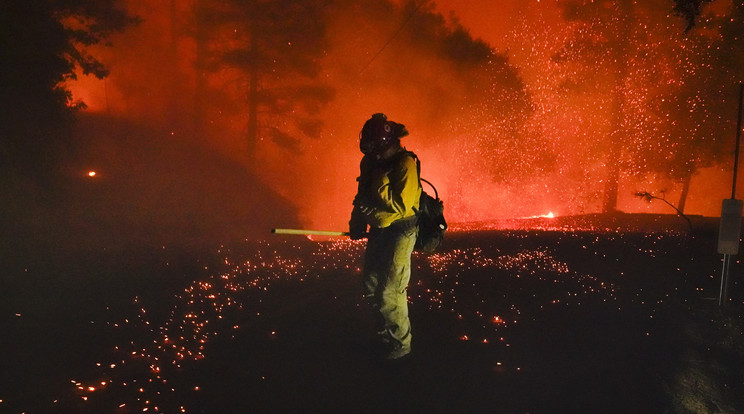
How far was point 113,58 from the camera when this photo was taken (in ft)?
119

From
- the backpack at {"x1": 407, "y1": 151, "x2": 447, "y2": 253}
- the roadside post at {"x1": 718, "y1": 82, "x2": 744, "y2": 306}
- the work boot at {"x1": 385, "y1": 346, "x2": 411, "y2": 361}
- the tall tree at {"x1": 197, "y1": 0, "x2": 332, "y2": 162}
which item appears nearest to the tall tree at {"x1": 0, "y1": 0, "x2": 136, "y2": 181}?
the tall tree at {"x1": 197, "y1": 0, "x2": 332, "y2": 162}

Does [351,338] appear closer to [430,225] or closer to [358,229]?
[358,229]

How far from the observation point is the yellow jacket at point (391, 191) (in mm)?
4461

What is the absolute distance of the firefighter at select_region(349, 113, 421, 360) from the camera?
177 inches

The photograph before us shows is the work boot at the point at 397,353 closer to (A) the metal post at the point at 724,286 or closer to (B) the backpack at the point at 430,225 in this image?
(B) the backpack at the point at 430,225

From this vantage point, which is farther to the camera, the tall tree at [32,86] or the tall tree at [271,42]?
the tall tree at [271,42]

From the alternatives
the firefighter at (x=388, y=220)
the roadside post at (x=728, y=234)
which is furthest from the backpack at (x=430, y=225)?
the roadside post at (x=728, y=234)

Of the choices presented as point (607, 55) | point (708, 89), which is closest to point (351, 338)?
point (708, 89)

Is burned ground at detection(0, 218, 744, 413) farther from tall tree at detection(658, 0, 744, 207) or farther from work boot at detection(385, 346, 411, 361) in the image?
tall tree at detection(658, 0, 744, 207)

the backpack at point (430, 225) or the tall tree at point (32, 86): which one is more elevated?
the tall tree at point (32, 86)

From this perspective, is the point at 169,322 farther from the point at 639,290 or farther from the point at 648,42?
the point at 648,42

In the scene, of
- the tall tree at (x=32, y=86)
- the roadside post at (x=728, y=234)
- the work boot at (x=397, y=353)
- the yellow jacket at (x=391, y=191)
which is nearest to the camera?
the yellow jacket at (x=391, y=191)

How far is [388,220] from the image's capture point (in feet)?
14.9

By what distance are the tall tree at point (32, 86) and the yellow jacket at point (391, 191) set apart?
11.6 meters
